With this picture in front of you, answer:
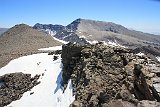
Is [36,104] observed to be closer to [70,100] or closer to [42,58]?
[70,100]

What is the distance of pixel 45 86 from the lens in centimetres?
4394

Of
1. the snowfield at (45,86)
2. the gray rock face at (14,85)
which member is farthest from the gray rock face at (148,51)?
the gray rock face at (14,85)

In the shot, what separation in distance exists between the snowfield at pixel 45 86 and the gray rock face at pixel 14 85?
1133 mm

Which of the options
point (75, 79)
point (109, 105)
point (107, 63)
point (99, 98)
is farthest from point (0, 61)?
point (109, 105)

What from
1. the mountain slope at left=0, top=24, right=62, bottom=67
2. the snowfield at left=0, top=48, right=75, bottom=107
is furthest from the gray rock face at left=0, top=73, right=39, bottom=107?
the mountain slope at left=0, top=24, right=62, bottom=67

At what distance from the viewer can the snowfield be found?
1424 inches

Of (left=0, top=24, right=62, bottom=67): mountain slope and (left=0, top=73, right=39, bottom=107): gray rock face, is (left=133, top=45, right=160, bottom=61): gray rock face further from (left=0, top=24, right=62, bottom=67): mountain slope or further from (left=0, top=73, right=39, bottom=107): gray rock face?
(left=0, top=73, right=39, bottom=107): gray rock face

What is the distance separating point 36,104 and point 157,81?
20.6 meters

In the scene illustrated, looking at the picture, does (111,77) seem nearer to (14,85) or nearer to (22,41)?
(14,85)

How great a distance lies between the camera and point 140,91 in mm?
24719

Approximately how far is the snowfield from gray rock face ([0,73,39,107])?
1.13 metres

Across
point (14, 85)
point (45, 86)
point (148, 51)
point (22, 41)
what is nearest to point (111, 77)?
point (45, 86)

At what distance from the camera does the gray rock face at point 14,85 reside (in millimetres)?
44531

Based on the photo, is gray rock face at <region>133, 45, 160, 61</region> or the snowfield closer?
the snowfield
